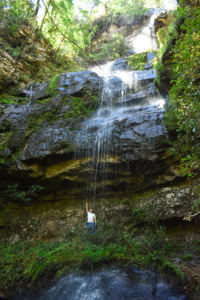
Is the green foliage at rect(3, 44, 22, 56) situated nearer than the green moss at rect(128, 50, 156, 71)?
Yes

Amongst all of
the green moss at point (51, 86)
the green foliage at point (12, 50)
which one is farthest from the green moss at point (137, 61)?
the green foliage at point (12, 50)

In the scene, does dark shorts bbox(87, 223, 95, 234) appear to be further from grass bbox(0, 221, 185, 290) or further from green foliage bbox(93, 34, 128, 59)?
green foliage bbox(93, 34, 128, 59)

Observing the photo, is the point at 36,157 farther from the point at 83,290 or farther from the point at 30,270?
the point at 83,290

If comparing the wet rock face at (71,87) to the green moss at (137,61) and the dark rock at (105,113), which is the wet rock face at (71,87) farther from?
the green moss at (137,61)

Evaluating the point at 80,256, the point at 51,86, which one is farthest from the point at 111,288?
the point at 51,86

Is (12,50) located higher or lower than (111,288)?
higher

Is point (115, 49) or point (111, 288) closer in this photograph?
point (111, 288)

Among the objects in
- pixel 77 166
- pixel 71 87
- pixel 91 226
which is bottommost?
pixel 91 226

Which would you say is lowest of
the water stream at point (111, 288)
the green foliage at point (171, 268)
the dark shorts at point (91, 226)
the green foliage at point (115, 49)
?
the water stream at point (111, 288)

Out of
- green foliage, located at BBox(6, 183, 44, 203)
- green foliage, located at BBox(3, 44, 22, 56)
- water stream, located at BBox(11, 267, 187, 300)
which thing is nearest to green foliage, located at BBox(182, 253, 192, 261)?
water stream, located at BBox(11, 267, 187, 300)

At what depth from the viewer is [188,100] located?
4.29 metres

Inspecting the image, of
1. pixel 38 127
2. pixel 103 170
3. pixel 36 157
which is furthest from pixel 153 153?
pixel 38 127

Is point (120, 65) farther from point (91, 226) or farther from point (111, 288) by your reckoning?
point (111, 288)

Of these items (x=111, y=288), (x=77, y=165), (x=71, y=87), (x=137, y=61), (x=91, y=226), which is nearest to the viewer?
(x=111, y=288)
